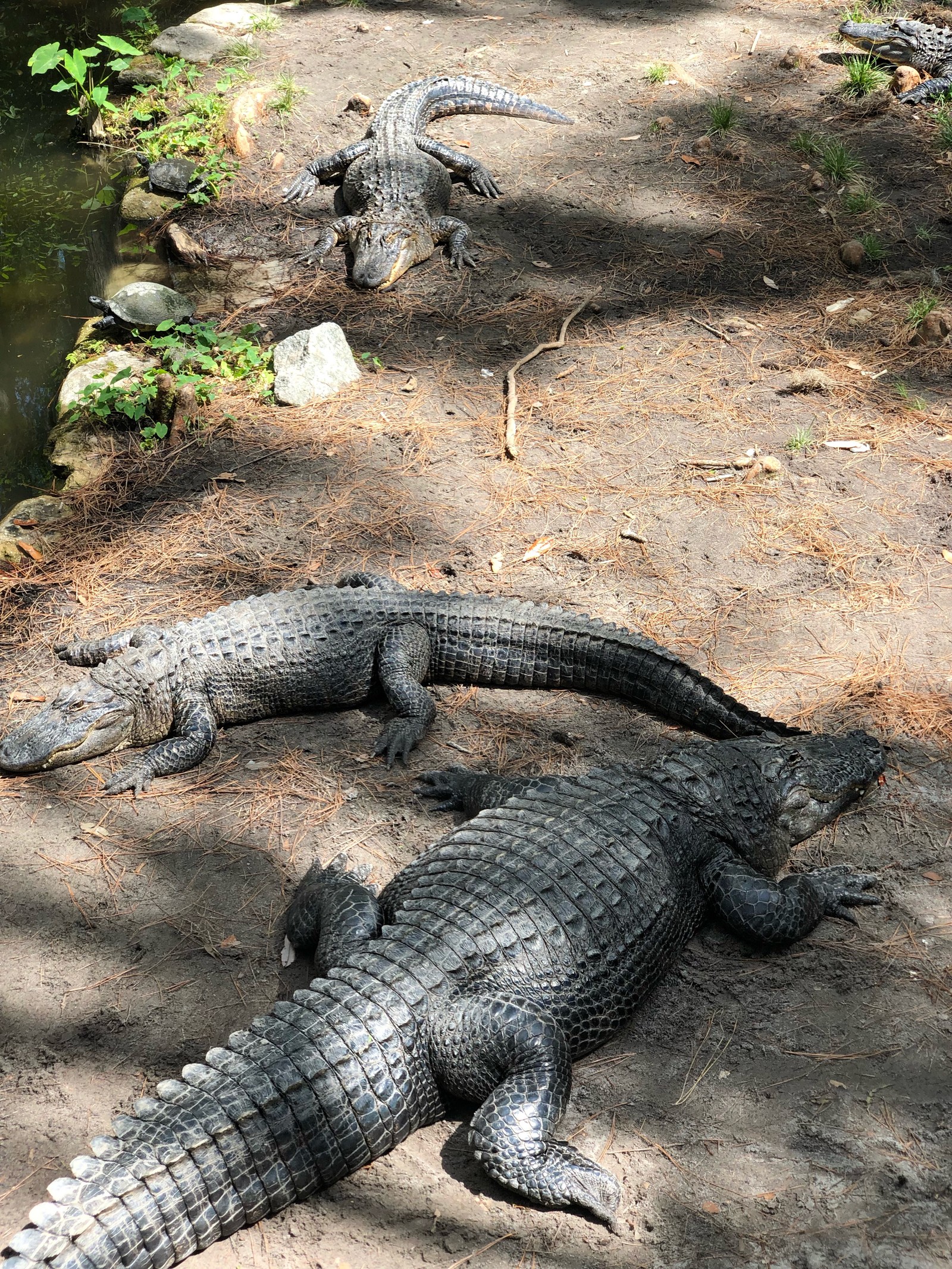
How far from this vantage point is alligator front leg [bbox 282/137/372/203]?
28.4ft

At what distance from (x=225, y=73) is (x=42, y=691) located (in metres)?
7.55

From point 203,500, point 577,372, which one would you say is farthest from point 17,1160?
point 577,372

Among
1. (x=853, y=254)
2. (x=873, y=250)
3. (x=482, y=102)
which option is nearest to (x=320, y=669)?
(x=853, y=254)

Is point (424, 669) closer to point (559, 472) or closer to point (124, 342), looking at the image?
point (559, 472)

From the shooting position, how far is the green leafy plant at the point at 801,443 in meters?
5.94

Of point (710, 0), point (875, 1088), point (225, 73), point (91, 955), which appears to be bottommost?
point (91, 955)

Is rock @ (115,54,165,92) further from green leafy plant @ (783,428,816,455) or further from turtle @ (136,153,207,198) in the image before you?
green leafy plant @ (783,428,816,455)

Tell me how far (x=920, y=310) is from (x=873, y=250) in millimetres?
891

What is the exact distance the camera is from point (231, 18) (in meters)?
11.0

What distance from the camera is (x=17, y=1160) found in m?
3.04

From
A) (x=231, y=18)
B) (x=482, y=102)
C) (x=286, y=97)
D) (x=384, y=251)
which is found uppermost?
(x=231, y=18)

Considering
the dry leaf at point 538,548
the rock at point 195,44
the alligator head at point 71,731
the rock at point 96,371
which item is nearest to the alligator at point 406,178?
the rock at point 96,371

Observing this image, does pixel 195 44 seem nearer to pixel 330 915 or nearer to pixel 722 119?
pixel 722 119

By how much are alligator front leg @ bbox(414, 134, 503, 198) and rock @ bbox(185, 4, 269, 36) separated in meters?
3.57
